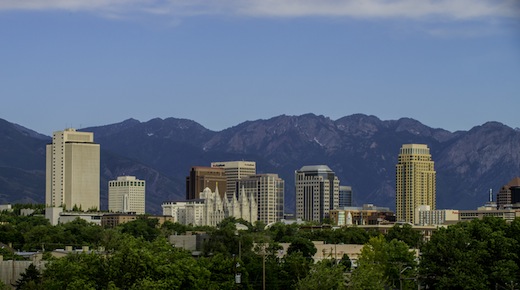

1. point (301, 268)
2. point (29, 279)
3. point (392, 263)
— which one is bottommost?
point (29, 279)

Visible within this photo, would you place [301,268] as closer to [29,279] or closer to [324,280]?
[324,280]

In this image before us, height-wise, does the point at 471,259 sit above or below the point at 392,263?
above

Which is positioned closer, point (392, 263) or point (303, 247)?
point (392, 263)

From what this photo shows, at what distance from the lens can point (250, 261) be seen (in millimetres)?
133875

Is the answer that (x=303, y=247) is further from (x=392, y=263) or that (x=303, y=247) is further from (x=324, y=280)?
(x=324, y=280)

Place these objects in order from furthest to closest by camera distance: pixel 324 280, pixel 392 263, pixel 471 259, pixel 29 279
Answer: pixel 392 263 < pixel 471 259 < pixel 29 279 < pixel 324 280

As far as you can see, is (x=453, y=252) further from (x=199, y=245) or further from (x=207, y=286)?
(x=199, y=245)

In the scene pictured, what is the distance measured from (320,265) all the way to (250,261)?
32101 mm

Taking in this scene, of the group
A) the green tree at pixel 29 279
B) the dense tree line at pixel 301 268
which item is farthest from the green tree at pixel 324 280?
the green tree at pixel 29 279

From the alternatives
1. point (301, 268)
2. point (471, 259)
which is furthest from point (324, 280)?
point (301, 268)

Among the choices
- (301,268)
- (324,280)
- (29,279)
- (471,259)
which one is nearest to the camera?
(324,280)

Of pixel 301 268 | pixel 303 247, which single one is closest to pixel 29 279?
pixel 301 268

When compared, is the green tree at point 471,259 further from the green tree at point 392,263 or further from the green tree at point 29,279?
the green tree at point 29,279

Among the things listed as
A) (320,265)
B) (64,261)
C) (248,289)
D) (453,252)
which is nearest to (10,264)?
(64,261)
